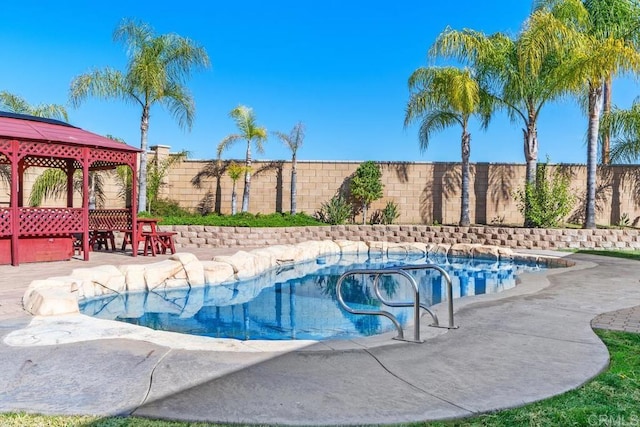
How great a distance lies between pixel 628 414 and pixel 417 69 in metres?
15.8

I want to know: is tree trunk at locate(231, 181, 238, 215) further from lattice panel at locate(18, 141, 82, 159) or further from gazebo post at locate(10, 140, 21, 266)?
gazebo post at locate(10, 140, 21, 266)

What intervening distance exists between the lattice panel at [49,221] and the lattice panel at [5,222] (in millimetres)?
229

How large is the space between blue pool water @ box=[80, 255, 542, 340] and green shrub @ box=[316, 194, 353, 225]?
19.0 ft

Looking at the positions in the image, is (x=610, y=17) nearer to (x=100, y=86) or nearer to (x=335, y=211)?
(x=335, y=211)

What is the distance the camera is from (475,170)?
1819 centimetres

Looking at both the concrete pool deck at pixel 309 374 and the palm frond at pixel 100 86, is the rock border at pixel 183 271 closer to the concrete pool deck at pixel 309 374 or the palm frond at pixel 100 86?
the concrete pool deck at pixel 309 374

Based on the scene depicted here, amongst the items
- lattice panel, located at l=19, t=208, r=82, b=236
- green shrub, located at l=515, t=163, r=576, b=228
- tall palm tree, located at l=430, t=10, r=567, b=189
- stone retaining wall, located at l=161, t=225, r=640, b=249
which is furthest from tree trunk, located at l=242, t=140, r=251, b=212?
green shrub, located at l=515, t=163, r=576, b=228

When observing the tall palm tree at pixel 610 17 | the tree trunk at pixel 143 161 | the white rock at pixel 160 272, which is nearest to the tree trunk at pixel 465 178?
the tall palm tree at pixel 610 17

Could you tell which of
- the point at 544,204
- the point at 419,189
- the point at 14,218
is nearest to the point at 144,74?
the point at 14,218

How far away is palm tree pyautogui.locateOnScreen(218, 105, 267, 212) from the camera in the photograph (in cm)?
1839

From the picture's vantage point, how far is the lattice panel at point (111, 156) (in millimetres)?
11227

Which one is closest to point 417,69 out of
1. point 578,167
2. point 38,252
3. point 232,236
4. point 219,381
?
point 578,167

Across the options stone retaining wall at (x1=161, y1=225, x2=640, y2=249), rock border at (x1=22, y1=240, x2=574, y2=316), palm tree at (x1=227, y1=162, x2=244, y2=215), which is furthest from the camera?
palm tree at (x1=227, y1=162, x2=244, y2=215)

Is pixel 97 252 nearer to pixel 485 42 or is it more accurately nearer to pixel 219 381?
pixel 219 381
